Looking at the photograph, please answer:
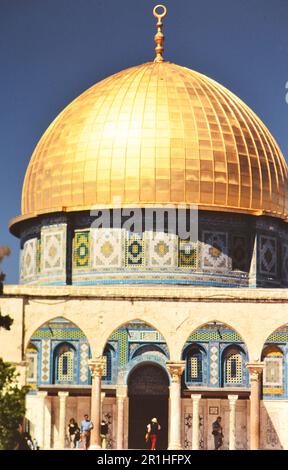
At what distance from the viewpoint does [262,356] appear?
31.6 metres

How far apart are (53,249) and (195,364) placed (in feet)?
13.8

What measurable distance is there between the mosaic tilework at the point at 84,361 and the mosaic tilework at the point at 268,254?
14.0ft

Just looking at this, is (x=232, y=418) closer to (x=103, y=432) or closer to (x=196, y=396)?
(x=196, y=396)

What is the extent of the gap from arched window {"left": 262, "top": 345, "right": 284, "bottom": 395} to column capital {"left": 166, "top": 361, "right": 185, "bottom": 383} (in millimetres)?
2525

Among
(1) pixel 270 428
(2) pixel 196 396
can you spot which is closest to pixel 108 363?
(2) pixel 196 396

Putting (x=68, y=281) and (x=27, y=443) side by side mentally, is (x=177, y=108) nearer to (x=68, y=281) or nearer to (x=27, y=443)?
(x=68, y=281)

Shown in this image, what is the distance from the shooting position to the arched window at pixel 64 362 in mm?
31906

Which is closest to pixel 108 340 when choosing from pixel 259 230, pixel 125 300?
pixel 125 300

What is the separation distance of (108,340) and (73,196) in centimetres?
374

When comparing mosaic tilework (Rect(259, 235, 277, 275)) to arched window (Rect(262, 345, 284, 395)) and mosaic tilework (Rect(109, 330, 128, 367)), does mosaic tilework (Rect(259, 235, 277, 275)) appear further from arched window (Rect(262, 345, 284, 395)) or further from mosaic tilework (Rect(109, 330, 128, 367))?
mosaic tilework (Rect(109, 330, 128, 367))

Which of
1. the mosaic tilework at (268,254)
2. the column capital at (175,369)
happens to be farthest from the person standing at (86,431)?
the mosaic tilework at (268,254)

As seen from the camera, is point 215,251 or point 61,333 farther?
point 215,251

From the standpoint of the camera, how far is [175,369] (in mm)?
29625

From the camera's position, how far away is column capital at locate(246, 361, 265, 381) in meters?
29.6
